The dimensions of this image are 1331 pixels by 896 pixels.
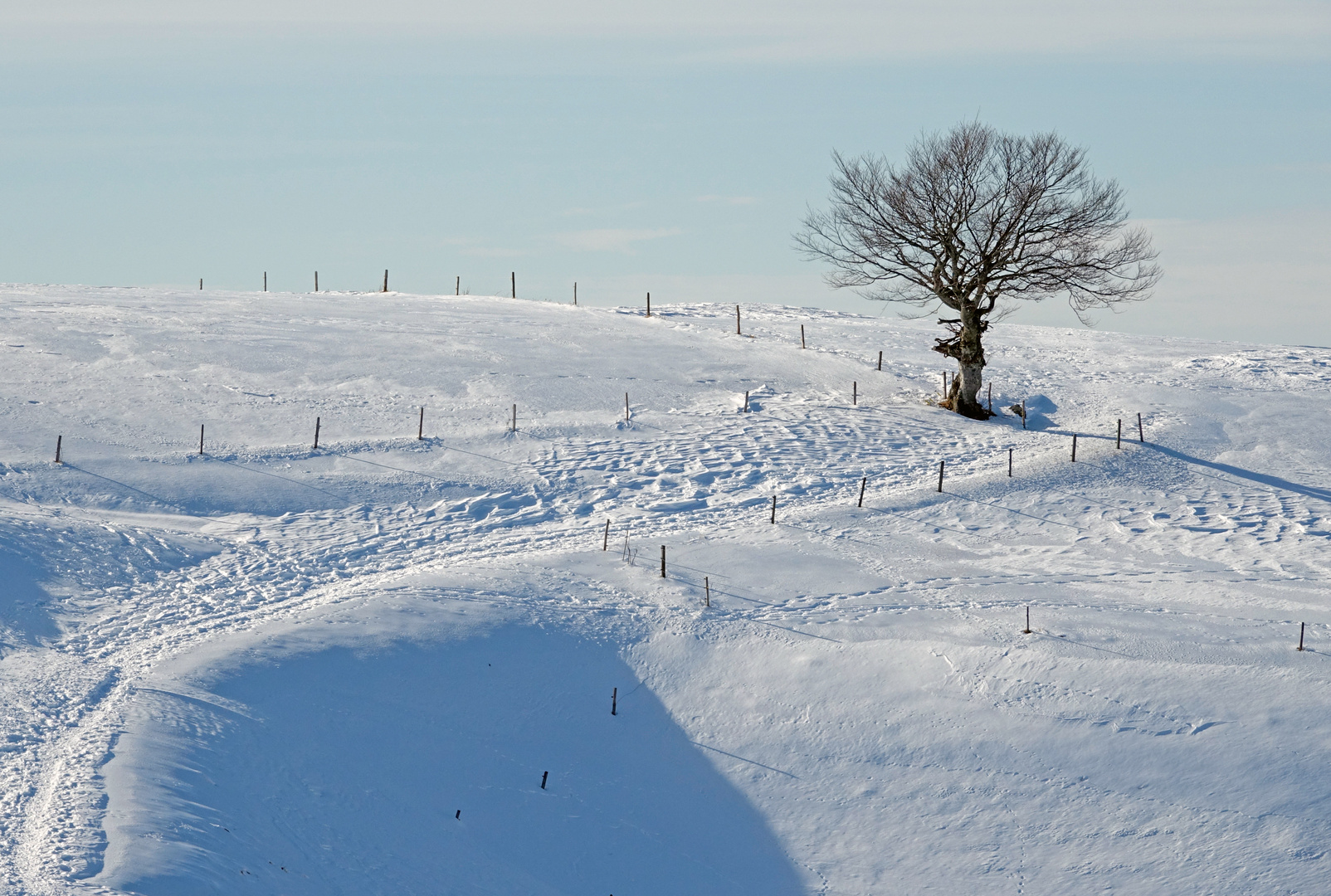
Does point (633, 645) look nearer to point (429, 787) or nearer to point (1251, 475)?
Result: point (429, 787)

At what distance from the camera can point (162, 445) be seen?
27.4 meters

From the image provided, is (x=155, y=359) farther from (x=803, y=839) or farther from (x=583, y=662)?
(x=803, y=839)

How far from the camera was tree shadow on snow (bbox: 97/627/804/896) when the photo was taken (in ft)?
44.2

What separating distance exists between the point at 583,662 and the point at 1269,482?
19.9m

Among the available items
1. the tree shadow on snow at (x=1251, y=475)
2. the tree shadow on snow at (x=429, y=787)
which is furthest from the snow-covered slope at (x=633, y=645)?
the tree shadow on snow at (x=1251, y=475)

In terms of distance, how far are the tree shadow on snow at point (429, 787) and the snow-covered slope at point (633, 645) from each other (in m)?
0.05

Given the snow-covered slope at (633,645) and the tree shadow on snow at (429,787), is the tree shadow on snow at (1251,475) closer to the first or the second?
the snow-covered slope at (633,645)

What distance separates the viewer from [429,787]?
15.8m

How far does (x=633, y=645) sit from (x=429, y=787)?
4565 millimetres

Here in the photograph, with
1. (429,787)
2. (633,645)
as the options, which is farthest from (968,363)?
(429,787)

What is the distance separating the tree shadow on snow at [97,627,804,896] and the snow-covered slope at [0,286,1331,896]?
0.17 ft

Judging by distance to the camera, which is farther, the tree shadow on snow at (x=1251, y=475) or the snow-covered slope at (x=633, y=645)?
the tree shadow on snow at (x=1251, y=475)

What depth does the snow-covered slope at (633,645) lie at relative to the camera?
14.7 m

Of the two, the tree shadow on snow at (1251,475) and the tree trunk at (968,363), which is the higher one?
the tree trunk at (968,363)
